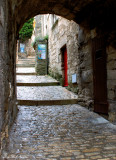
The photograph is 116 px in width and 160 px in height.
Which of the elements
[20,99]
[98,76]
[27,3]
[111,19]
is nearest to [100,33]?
[111,19]

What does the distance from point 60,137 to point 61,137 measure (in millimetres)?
16

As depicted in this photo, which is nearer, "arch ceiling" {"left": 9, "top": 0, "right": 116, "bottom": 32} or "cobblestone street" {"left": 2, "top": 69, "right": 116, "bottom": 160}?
"cobblestone street" {"left": 2, "top": 69, "right": 116, "bottom": 160}

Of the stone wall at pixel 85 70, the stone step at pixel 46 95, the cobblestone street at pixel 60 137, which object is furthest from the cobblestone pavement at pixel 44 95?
the cobblestone street at pixel 60 137

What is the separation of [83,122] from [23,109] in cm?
168

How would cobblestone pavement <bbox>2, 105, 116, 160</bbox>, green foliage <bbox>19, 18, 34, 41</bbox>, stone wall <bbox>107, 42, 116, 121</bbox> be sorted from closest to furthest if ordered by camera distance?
1. cobblestone pavement <bbox>2, 105, 116, 160</bbox>
2. stone wall <bbox>107, 42, 116, 121</bbox>
3. green foliage <bbox>19, 18, 34, 41</bbox>

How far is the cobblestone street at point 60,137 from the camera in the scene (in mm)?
2172

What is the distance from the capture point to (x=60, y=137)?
8.99 feet

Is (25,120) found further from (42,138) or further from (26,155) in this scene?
(26,155)

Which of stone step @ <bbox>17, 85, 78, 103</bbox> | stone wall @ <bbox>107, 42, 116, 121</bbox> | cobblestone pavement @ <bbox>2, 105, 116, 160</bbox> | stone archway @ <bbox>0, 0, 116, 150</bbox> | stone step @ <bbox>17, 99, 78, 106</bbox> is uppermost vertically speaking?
stone archway @ <bbox>0, 0, 116, 150</bbox>

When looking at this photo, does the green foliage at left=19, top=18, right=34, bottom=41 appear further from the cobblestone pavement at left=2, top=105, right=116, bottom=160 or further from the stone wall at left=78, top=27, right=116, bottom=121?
the cobblestone pavement at left=2, top=105, right=116, bottom=160

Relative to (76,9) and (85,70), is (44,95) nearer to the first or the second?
(85,70)

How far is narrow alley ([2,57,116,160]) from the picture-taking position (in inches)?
85.9

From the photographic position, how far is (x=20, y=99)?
4.96m

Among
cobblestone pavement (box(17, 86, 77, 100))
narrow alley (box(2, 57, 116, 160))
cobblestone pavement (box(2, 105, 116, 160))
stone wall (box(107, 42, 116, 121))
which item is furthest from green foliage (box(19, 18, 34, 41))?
Result: stone wall (box(107, 42, 116, 121))
